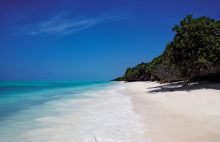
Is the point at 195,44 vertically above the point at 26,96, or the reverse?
the point at 195,44

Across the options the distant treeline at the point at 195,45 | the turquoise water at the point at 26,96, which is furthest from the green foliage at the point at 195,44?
the turquoise water at the point at 26,96

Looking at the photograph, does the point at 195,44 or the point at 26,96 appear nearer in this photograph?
the point at 195,44

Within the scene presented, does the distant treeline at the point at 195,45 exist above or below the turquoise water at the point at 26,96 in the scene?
above

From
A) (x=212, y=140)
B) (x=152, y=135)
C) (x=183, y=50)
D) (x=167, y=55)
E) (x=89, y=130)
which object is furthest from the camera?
(x=167, y=55)

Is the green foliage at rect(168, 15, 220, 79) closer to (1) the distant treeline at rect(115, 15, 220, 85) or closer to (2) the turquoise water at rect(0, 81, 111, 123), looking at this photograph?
(1) the distant treeline at rect(115, 15, 220, 85)

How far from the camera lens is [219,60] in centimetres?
1877

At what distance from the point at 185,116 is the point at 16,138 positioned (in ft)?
17.3

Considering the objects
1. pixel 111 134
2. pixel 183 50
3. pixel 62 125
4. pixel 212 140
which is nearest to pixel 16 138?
pixel 62 125

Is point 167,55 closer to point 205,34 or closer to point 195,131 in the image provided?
point 205,34

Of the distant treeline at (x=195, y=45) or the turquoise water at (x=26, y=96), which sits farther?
the distant treeline at (x=195, y=45)

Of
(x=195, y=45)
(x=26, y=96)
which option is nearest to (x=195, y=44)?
(x=195, y=45)

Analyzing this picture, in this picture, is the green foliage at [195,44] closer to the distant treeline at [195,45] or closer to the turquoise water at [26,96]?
the distant treeline at [195,45]

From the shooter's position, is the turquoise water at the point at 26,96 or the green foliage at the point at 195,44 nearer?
the turquoise water at the point at 26,96

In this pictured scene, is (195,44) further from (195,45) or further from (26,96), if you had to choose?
(26,96)
